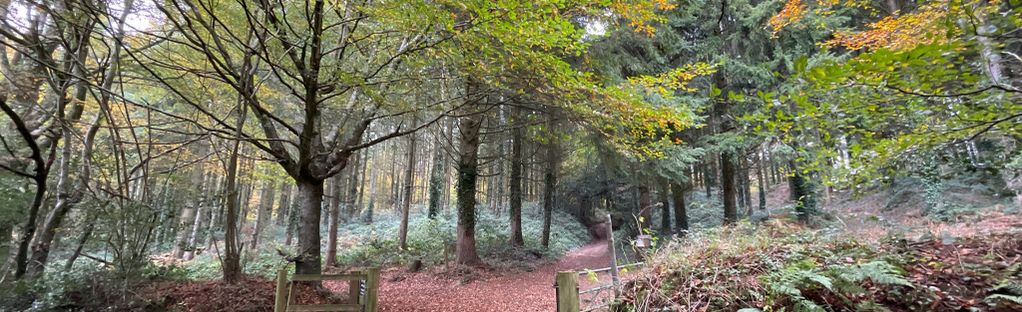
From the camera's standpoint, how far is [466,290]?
8.56m

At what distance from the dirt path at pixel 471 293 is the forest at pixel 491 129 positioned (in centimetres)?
9

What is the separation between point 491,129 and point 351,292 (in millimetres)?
5933

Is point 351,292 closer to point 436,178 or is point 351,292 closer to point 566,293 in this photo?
point 566,293

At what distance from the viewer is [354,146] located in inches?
228

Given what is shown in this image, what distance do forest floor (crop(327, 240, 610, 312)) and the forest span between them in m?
0.08

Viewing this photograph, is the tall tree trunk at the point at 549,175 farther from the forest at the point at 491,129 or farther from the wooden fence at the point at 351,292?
the wooden fence at the point at 351,292

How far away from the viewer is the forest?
300cm

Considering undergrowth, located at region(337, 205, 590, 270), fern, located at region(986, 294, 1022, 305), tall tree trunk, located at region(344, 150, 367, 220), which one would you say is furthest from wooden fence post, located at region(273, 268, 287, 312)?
tall tree trunk, located at region(344, 150, 367, 220)

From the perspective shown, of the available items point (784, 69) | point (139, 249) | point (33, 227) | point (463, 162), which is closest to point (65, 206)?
point (33, 227)

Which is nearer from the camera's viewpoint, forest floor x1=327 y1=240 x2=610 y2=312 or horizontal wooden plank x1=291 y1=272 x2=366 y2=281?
horizontal wooden plank x1=291 y1=272 x2=366 y2=281

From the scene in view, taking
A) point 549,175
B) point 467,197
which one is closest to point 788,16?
point 549,175

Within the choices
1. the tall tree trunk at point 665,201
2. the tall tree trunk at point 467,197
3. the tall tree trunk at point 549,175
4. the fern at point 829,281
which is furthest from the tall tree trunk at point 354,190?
the fern at point 829,281

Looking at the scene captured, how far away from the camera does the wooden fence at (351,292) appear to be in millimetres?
4906

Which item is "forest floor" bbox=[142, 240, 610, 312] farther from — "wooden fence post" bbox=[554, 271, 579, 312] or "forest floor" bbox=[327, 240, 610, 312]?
"wooden fence post" bbox=[554, 271, 579, 312]
